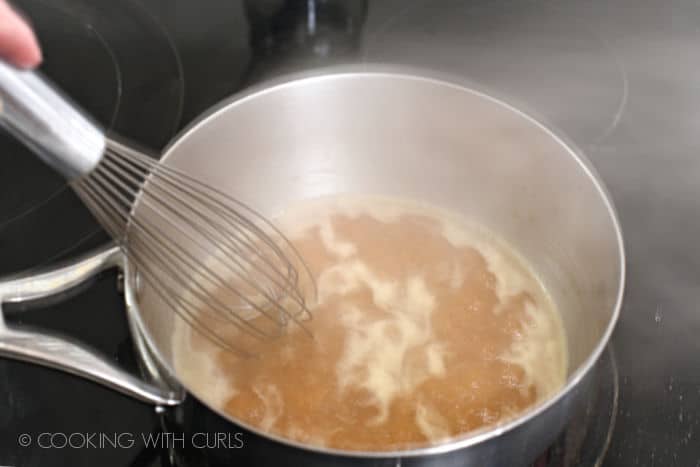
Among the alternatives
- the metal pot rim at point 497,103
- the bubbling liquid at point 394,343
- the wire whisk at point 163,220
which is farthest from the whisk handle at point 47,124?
the bubbling liquid at point 394,343

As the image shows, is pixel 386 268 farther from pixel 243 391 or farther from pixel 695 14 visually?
pixel 695 14

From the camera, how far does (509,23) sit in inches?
44.9

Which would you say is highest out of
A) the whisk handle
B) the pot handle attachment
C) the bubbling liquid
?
the whisk handle

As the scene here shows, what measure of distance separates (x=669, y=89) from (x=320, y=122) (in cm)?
50

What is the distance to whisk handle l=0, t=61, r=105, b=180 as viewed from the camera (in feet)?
1.79

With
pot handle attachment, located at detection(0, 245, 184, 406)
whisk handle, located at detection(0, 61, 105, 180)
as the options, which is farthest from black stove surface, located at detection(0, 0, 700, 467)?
whisk handle, located at detection(0, 61, 105, 180)

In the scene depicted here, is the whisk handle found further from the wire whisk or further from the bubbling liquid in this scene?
the bubbling liquid

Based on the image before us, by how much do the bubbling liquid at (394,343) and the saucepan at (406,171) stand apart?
1.2 inches

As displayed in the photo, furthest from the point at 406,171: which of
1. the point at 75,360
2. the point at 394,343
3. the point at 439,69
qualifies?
the point at 75,360

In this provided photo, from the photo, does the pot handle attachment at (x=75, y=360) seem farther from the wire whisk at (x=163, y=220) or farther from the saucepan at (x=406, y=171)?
the wire whisk at (x=163, y=220)

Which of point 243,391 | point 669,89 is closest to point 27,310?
point 243,391

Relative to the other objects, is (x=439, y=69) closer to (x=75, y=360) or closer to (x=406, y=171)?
(x=406, y=171)

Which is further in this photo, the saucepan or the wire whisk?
the saucepan

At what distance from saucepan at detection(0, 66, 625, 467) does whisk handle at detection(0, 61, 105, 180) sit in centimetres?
14
